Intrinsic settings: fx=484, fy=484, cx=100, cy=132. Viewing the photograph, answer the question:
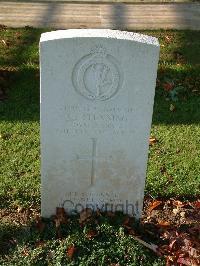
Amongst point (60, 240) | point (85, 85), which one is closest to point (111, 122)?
point (85, 85)

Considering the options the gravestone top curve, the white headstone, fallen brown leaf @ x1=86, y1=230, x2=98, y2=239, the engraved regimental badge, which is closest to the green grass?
fallen brown leaf @ x1=86, y1=230, x2=98, y2=239

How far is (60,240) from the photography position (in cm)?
399

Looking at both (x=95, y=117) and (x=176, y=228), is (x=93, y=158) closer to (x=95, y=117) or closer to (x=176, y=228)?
(x=95, y=117)

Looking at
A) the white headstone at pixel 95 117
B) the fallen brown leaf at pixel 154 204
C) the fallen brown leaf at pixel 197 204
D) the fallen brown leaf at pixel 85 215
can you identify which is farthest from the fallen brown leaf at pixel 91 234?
the fallen brown leaf at pixel 197 204

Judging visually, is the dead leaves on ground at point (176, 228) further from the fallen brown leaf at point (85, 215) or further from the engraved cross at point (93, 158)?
the engraved cross at point (93, 158)

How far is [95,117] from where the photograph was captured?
3.72 meters

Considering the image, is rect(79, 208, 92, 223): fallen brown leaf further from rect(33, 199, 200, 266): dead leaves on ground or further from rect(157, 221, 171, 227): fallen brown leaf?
rect(157, 221, 171, 227): fallen brown leaf

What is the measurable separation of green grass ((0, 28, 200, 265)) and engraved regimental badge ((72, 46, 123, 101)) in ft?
3.80

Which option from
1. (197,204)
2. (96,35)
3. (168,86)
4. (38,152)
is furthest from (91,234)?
(168,86)

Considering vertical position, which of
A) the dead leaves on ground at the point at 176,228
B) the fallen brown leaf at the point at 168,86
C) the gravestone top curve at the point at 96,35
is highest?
the gravestone top curve at the point at 96,35

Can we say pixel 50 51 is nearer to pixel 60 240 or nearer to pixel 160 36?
pixel 60 240

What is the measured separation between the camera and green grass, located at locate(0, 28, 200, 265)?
3922mm

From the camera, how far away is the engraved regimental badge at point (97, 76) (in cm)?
346

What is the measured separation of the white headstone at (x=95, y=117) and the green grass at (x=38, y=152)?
329 mm
